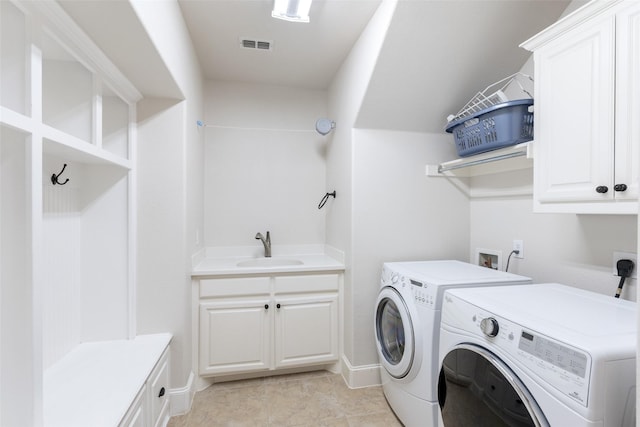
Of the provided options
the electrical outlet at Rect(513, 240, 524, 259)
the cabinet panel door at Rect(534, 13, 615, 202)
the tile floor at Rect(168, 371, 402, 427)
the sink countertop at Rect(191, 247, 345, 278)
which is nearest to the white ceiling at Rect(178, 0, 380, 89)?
the cabinet panel door at Rect(534, 13, 615, 202)

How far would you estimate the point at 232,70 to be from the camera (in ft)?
7.91

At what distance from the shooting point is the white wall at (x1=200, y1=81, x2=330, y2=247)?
261 centimetres

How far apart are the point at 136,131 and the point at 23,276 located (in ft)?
3.63

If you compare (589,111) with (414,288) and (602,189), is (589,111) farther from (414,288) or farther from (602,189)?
(414,288)

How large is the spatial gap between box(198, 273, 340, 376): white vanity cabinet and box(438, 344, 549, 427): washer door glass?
3.40 ft

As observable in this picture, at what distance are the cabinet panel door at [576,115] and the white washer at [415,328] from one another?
573 millimetres

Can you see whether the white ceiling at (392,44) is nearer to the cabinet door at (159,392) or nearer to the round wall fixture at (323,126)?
the round wall fixture at (323,126)

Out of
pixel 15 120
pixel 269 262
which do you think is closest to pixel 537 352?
pixel 15 120

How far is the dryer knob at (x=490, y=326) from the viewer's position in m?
0.98

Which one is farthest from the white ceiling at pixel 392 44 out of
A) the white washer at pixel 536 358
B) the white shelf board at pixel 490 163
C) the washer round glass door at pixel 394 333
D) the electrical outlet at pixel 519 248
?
the white washer at pixel 536 358

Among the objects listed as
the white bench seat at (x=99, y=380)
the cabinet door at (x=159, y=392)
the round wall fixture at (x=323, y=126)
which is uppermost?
the round wall fixture at (x=323, y=126)

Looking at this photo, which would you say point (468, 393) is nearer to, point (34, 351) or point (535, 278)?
point (535, 278)

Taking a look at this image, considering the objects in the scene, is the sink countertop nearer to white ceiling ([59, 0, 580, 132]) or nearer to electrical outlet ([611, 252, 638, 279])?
white ceiling ([59, 0, 580, 132])

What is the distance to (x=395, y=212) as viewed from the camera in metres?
2.12
